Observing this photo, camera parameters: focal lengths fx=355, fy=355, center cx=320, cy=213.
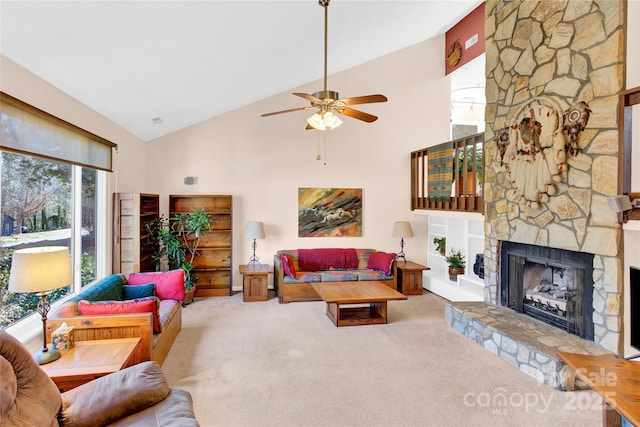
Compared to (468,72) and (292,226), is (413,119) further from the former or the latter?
(292,226)

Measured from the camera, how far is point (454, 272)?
588cm

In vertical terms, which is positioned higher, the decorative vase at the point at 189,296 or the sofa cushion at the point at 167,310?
the sofa cushion at the point at 167,310

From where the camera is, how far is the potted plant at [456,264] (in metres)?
5.86

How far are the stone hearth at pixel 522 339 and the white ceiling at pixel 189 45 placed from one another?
370 centimetres

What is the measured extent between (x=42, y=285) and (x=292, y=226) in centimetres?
431

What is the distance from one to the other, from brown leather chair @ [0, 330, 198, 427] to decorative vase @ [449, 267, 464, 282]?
4.86 metres

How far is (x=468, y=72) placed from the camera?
650cm

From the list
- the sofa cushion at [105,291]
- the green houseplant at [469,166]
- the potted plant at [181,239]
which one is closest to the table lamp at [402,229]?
the green houseplant at [469,166]

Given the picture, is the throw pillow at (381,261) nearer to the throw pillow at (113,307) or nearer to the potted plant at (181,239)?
the potted plant at (181,239)

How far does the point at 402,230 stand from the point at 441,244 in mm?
806

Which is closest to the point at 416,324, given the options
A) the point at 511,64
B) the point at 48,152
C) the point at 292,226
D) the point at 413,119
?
the point at 292,226

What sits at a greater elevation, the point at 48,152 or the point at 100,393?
the point at 48,152

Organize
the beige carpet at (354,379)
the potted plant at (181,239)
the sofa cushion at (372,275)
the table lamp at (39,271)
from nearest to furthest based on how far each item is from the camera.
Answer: the table lamp at (39,271) < the beige carpet at (354,379) < the potted plant at (181,239) < the sofa cushion at (372,275)

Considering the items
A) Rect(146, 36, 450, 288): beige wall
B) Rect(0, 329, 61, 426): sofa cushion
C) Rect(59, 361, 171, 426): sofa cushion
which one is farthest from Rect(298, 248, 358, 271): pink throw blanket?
Rect(0, 329, 61, 426): sofa cushion
